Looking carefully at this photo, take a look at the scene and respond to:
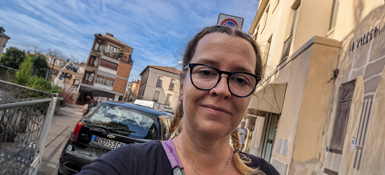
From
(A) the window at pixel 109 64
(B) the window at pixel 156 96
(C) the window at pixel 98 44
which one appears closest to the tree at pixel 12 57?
(C) the window at pixel 98 44

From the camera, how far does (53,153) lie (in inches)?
274

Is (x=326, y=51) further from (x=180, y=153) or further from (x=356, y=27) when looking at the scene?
(x=180, y=153)

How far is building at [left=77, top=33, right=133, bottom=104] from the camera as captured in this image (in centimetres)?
5234

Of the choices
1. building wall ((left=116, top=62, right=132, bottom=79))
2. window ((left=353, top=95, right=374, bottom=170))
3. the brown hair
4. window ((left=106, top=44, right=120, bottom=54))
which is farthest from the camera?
building wall ((left=116, top=62, right=132, bottom=79))

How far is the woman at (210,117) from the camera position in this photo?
46.2 inches

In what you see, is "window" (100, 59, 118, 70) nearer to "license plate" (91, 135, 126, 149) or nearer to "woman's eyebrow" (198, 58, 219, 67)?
"license plate" (91, 135, 126, 149)

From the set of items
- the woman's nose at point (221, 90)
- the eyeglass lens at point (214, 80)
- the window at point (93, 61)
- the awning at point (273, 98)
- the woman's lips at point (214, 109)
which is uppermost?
the window at point (93, 61)

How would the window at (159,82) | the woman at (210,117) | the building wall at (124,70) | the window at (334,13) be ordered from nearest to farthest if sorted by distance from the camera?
the woman at (210,117) → the window at (334,13) → the building wall at (124,70) → the window at (159,82)

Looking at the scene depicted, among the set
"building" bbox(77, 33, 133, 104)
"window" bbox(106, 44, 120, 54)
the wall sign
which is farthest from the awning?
"window" bbox(106, 44, 120, 54)

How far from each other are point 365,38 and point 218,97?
444cm

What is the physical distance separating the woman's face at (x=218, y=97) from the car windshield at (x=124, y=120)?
3648 mm

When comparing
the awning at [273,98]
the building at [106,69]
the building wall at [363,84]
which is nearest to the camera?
the building wall at [363,84]

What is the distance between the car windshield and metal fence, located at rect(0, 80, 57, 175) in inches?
35.9

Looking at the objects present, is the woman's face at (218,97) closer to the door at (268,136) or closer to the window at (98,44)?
the door at (268,136)
